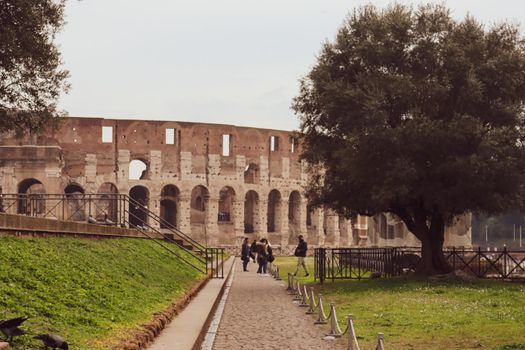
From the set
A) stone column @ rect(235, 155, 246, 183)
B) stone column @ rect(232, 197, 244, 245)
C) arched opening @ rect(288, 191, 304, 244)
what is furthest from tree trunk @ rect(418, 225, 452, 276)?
arched opening @ rect(288, 191, 304, 244)

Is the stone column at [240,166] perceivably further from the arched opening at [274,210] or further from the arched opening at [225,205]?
the arched opening at [225,205]

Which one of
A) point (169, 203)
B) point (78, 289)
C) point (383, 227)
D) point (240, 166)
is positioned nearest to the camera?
point (78, 289)

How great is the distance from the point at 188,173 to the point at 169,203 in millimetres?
5035

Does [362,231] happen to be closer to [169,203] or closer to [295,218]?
[295,218]

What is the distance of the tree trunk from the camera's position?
2419 centimetres

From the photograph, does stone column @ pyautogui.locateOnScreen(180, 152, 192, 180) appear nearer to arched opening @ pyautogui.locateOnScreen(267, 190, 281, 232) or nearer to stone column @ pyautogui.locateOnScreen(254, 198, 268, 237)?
stone column @ pyautogui.locateOnScreen(254, 198, 268, 237)

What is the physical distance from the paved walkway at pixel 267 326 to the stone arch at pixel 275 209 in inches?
1530

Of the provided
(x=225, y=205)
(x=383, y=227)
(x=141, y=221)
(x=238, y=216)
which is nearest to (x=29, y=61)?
(x=141, y=221)

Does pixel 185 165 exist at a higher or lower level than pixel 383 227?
higher

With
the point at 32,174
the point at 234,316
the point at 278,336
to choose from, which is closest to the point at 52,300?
the point at 278,336

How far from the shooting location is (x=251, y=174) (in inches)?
2304

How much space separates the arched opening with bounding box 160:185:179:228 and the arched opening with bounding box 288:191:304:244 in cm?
831

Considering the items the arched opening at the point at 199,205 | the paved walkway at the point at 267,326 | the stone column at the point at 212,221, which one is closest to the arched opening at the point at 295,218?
the arched opening at the point at 199,205

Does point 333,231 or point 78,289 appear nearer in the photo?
point 78,289
